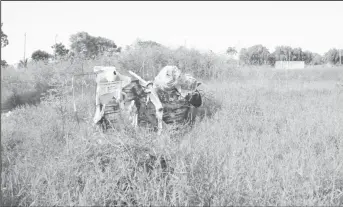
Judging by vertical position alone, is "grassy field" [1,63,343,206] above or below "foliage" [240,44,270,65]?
below

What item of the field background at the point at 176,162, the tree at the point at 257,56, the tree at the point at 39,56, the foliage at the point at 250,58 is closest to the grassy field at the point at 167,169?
→ the field background at the point at 176,162

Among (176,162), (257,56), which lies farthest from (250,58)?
(257,56)

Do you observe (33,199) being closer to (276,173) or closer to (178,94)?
(276,173)

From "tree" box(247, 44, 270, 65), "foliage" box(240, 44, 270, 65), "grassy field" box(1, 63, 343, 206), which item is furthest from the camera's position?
"tree" box(247, 44, 270, 65)

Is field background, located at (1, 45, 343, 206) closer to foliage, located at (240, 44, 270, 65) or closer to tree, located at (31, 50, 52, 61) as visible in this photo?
foliage, located at (240, 44, 270, 65)

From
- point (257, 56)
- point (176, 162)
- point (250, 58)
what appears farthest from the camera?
point (257, 56)

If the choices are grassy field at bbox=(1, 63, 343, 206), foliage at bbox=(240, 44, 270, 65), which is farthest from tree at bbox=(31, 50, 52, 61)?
grassy field at bbox=(1, 63, 343, 206)

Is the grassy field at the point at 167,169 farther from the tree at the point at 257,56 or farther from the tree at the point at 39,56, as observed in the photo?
the tree at the point at 39,56

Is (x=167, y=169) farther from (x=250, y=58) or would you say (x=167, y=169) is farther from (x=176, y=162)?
(x=250, y=58)

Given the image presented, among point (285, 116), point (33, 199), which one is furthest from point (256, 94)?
point (33, 199)

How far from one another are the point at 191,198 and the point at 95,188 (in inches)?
30.4

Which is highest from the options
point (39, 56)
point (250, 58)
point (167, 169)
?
point (39, 56)

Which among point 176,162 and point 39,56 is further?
point 39,56

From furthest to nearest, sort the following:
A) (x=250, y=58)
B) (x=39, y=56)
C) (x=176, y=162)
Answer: (x=39, y=56)
(x=250, y=58)
(x=176, y=162)
